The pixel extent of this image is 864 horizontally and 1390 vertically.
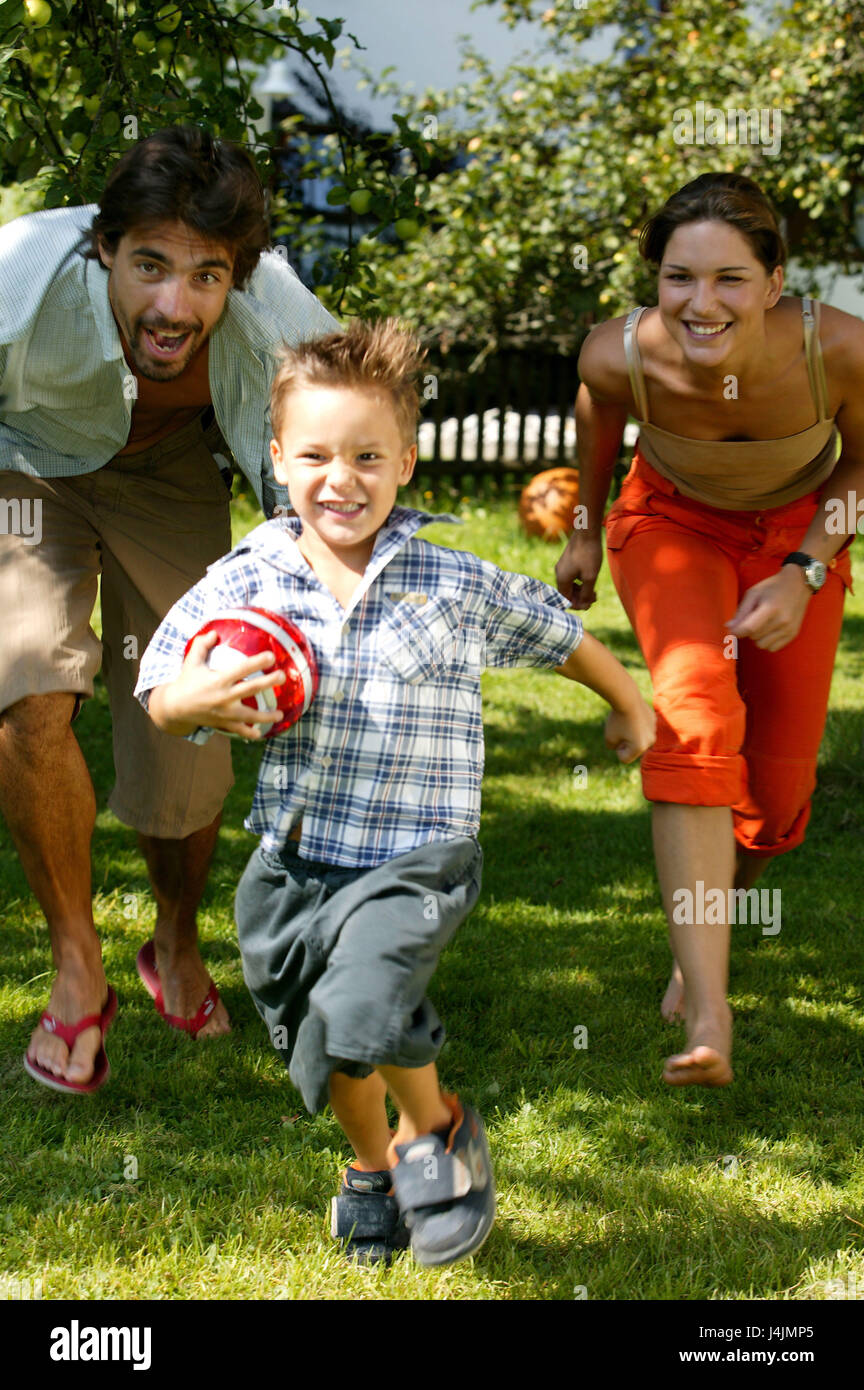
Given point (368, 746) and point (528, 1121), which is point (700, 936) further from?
point (368, 746)

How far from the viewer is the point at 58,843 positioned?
2990 millimetres

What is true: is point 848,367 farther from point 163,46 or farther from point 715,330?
point 163,46

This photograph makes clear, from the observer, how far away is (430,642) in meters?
2.28

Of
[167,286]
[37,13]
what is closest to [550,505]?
[37,13]

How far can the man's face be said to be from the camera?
2.85 m

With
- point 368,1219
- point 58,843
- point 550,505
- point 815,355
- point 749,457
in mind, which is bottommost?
point 368,1219

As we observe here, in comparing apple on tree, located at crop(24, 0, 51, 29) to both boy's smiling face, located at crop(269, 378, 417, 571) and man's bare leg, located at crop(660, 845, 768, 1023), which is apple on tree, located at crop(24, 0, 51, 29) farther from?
man's bare leg, located at crop(660, 845, 768, 1023)

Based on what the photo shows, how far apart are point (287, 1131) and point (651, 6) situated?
10840 millimetres

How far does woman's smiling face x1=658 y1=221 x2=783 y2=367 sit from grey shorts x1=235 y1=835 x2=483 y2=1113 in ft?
4.29

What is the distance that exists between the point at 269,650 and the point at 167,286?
1.15 meters

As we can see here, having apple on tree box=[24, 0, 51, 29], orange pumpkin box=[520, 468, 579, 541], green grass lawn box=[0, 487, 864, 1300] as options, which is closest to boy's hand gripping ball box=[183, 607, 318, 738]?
green grass lawn box=[0, 487, 864, 1300]

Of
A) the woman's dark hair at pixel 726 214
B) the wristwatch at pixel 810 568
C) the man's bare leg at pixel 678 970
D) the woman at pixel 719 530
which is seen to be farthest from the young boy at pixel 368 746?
the man's bare leg at pixel 678 970

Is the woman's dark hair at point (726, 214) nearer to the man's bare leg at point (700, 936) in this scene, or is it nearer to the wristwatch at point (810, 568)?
the wristwatch at point (810, 568)

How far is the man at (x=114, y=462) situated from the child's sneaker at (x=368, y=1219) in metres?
0.68
